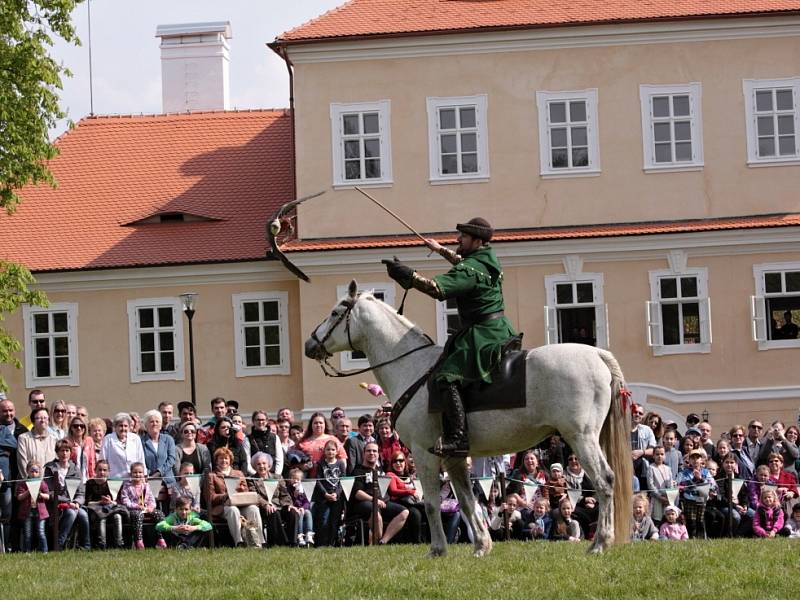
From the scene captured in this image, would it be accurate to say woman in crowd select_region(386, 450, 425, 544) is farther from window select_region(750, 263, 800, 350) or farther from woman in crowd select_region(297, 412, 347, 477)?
window select_region(750, 263, 800, 350)

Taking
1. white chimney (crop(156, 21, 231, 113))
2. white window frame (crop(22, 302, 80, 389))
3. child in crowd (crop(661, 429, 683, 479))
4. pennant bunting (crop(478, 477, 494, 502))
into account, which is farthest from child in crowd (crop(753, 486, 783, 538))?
white chimney (crop(156, 21, 231, 113))

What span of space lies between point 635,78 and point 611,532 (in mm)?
22061

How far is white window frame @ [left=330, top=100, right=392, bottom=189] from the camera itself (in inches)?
1382

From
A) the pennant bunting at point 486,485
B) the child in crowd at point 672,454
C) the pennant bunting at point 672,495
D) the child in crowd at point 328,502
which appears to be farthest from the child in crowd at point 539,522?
the child in crowd at point 328,502

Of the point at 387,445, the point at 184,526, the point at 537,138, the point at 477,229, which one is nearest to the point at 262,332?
the point at 537,138

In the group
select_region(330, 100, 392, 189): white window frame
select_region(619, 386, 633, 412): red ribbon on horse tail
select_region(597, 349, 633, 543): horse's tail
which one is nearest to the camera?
select_region(597, 349, 633, 543): horse's tail

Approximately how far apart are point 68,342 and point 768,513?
21031mm

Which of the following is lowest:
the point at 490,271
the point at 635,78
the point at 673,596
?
the point at 673,596

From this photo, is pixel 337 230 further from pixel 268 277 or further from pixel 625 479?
pixel 625 479

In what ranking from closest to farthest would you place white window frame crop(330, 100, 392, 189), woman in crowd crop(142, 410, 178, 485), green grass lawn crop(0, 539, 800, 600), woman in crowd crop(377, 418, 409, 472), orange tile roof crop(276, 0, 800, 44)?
1. green grass lawn crop(0, 539, 800, 600)
2. woman in crowd crop(142, 410, 178, 485)
3. woman in crowd crop(377, 418, 409, 472)
4. orange tile roof crop(276, 0, 800, 44)
5. white window frame crop(330, 100, 392, 189)

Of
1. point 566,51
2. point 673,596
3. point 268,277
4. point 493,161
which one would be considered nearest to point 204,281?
point 268,277

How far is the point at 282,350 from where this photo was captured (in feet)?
120

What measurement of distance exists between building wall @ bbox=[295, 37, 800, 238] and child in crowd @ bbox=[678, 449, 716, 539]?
15019 millimetres

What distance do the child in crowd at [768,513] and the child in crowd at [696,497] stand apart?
0.62 meters
